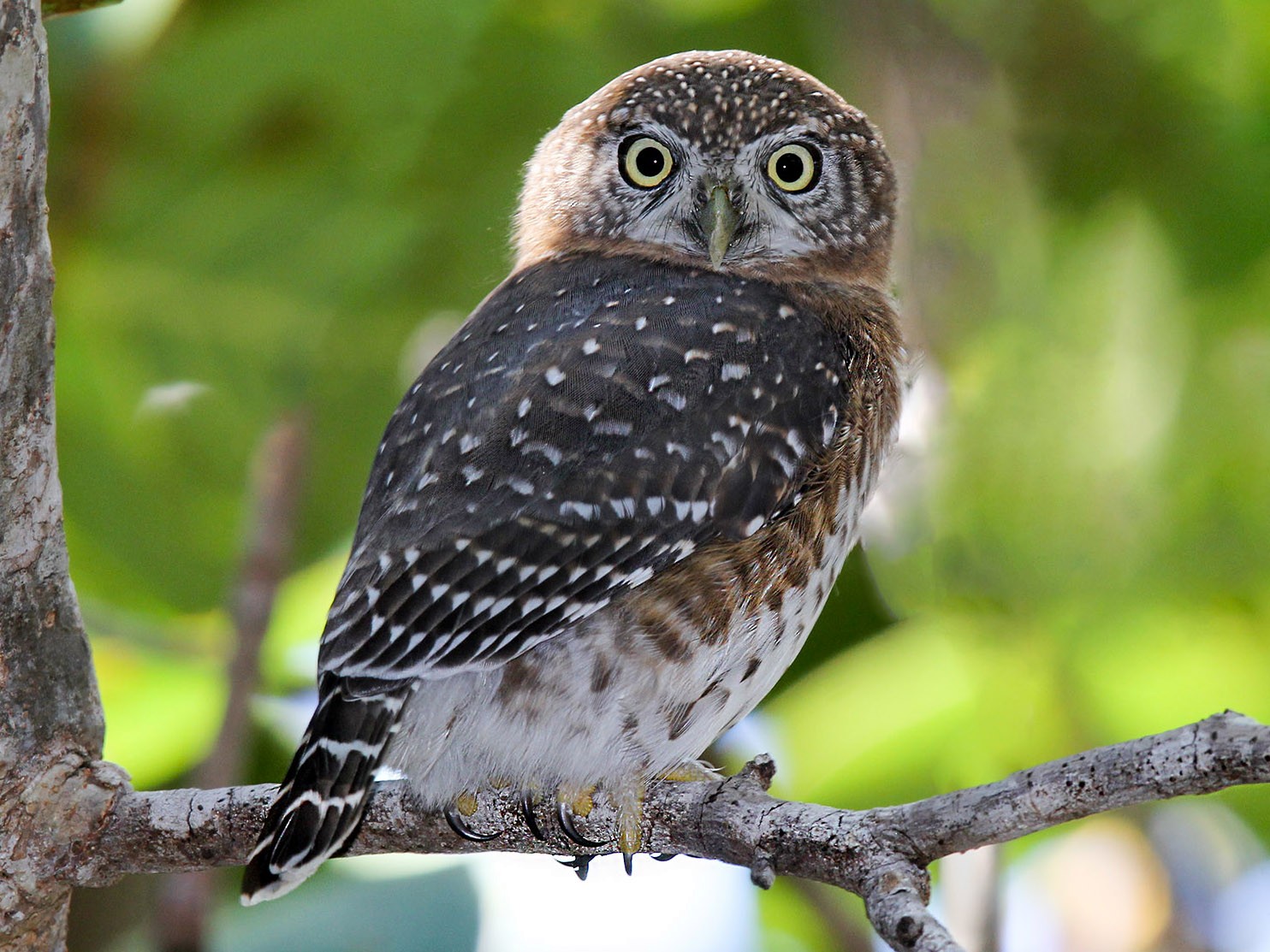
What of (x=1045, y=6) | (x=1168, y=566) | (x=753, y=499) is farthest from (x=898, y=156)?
(x=753, y=499)

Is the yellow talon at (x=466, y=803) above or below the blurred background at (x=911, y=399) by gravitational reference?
below

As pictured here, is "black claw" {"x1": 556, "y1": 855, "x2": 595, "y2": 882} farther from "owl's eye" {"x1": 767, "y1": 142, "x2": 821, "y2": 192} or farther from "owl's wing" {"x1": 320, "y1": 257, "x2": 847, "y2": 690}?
"owl's eye" {"x1": 767, "y1": 142, "x2": 821, "y2": 192}

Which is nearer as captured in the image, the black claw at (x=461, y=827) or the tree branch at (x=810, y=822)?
the tree branch at (x=810, y=822)

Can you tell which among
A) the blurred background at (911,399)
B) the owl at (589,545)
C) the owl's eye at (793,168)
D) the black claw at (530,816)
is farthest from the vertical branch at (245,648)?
the owl's eye at (793,168)

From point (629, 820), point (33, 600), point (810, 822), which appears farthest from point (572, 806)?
point (33, 600)

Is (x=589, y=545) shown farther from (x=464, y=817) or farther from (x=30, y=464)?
(x=30, y=464)

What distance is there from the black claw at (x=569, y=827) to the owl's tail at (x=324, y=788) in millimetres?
420

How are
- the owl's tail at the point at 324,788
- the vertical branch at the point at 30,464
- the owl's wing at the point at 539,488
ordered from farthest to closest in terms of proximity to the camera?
the owl's wing at the point at 539,488 → the owl's tail at the point at 324,788 → the vertical branch at the point at 30,464

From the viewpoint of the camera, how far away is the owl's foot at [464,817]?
2654 mm

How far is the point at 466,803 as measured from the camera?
8.98 feet

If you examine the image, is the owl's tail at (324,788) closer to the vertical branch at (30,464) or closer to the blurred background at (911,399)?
the vertical branch at (30,464)

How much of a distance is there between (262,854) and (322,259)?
2.32m

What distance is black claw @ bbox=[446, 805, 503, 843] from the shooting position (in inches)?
104

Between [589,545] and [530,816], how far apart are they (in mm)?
566
